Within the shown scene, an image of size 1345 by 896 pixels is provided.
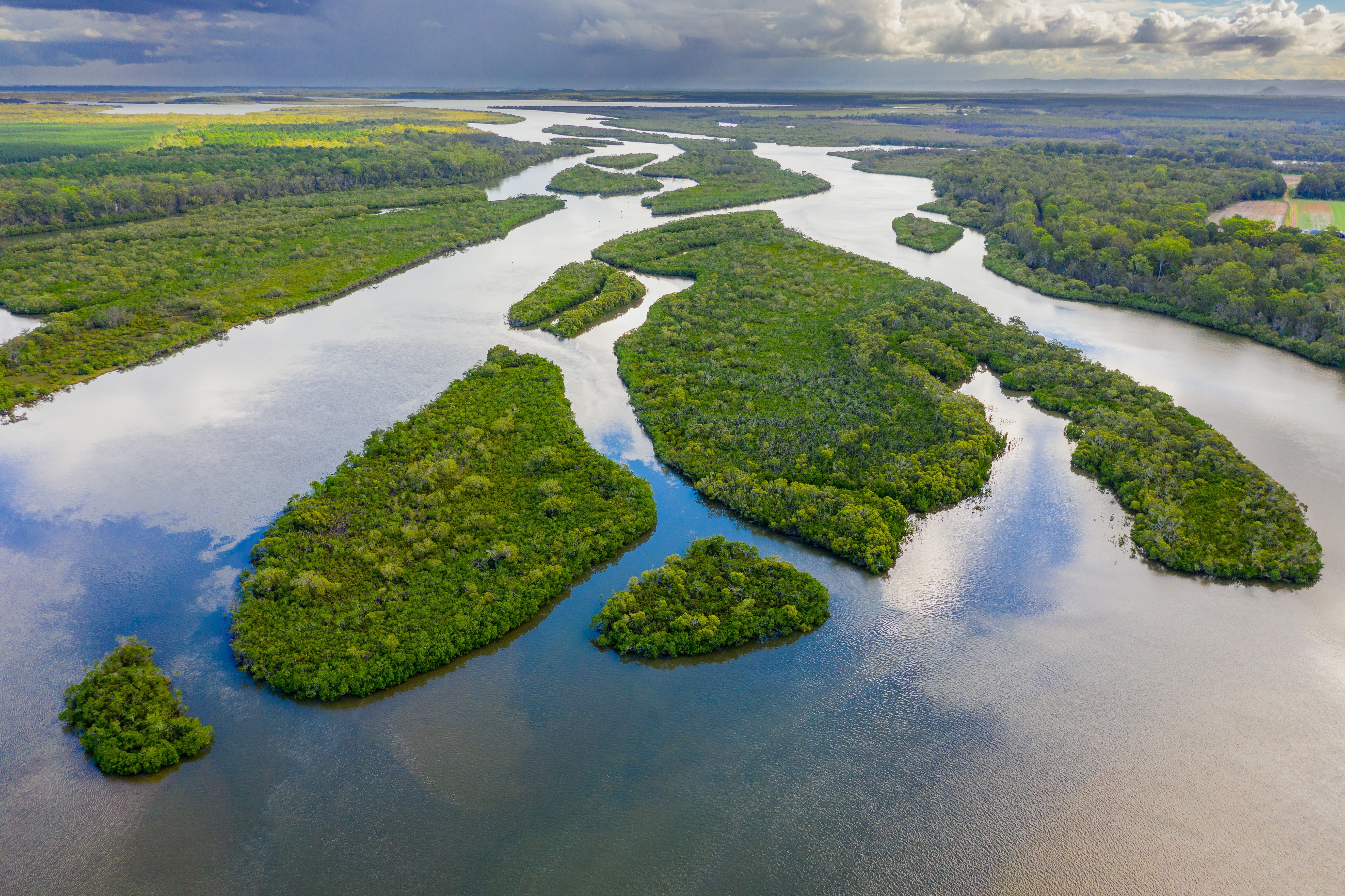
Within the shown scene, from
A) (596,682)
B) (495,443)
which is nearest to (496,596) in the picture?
(596,682)

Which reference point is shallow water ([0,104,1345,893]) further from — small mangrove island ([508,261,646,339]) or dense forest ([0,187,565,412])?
small mangrove island ([508,261,646,339])

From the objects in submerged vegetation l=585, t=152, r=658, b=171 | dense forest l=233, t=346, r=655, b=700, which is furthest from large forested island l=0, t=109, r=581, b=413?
dense forest l=233, t=346, r=655, b=700

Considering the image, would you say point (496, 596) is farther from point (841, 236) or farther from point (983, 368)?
point (841, 236)

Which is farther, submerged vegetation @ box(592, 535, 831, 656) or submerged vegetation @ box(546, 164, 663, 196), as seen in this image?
submerged vegetation @ box(546, 164, 663, 196)

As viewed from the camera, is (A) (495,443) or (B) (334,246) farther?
(B) (334,246)

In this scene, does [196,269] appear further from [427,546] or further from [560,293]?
[427,546]
